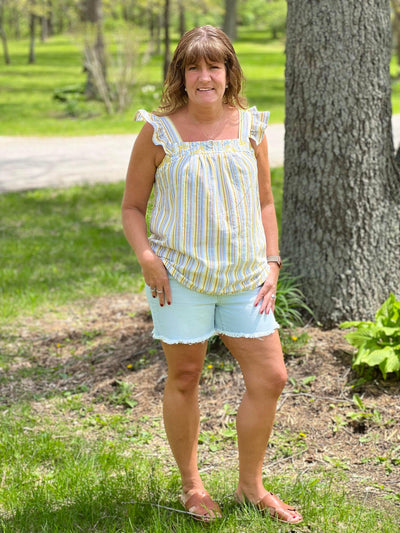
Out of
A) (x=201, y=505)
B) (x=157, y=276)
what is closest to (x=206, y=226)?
(x=157, y=276)

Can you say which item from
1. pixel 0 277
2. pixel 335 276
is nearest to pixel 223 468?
pixel 335 276

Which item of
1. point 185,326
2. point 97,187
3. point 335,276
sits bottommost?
point 97,187

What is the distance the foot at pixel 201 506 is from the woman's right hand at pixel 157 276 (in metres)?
0.81

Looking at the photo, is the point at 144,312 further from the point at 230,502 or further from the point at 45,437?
the point at 230,502

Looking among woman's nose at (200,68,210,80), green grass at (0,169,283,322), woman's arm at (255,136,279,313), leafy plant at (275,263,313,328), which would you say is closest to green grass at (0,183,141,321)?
green grass at (0,169,283,322)

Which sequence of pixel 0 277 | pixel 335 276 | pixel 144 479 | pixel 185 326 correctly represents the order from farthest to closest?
pixel 0 277 → pixel 335 276 → pixel 144 479 → pixel 185 326

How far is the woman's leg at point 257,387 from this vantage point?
258 centimetres

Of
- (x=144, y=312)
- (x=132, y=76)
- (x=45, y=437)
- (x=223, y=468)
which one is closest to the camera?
(x=223, y=468)

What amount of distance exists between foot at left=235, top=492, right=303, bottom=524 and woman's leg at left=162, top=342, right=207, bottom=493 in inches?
9.6

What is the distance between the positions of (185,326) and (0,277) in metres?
3.98

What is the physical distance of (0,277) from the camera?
6.14 metres

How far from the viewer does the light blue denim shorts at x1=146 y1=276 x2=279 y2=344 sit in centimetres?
252

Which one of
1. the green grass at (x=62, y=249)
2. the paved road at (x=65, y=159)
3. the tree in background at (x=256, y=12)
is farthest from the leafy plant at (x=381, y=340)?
the tree in background at (x=256, y=12)

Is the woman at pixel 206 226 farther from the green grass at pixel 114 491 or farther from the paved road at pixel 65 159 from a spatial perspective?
the paved road at pixel 65 159
